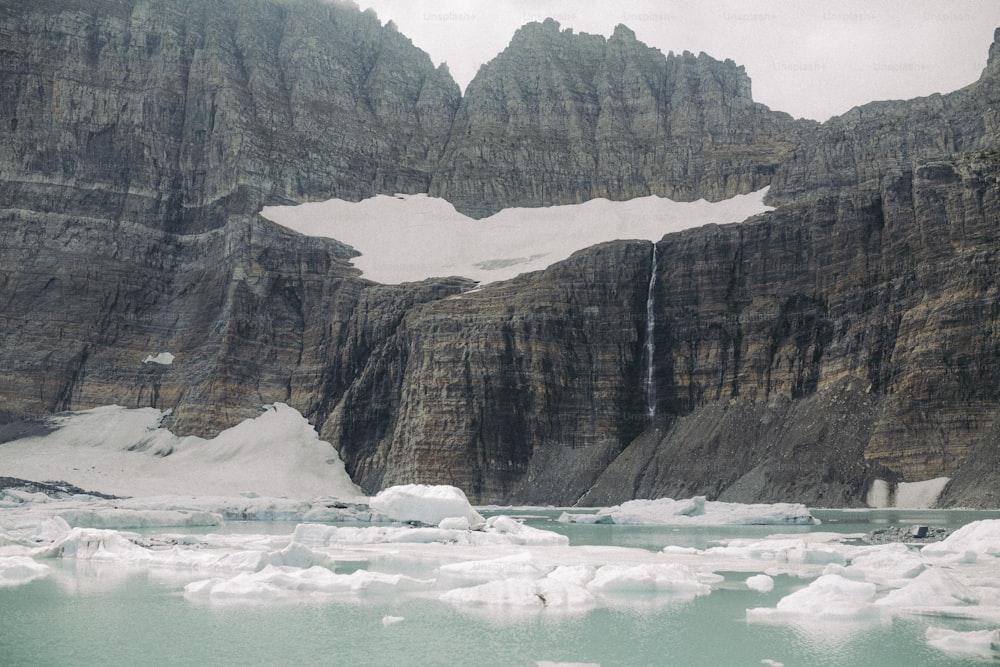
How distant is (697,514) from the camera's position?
67.2 meters


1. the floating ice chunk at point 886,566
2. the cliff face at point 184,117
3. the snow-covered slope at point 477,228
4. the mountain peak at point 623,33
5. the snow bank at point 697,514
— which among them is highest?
the mountain peak at point 623,33

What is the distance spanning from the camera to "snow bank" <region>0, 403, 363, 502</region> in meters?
93.9

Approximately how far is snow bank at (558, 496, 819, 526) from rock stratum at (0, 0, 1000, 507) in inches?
345

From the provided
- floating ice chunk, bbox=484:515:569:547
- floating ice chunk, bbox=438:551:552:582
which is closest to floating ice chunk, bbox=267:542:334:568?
floating ice chunk, bbox=438:551:552:582

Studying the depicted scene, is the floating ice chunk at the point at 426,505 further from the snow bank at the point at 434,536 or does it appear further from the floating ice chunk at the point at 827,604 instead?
the floating ice chunk at the point at 827,604

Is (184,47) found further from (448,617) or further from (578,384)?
(448,617)

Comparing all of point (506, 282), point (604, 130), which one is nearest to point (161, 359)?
point (506, 282)

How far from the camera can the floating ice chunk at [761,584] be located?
28.9m

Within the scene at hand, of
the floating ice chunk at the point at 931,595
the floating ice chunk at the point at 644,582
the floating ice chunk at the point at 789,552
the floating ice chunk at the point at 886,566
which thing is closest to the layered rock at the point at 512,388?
the floating ice chunk at the point at 789,552

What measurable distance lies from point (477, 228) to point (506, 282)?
36526mm

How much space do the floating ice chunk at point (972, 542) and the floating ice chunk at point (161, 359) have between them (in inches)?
3818

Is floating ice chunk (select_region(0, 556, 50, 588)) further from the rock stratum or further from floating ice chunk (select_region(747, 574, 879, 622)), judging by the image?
the rock stratum

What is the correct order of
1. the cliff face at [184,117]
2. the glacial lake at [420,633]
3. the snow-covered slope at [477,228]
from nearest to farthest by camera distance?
the glacial lake at [420,633]
the snow-covered slope at [477,228]
the cliff face at [184,117]

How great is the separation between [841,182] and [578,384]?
51.2 m
